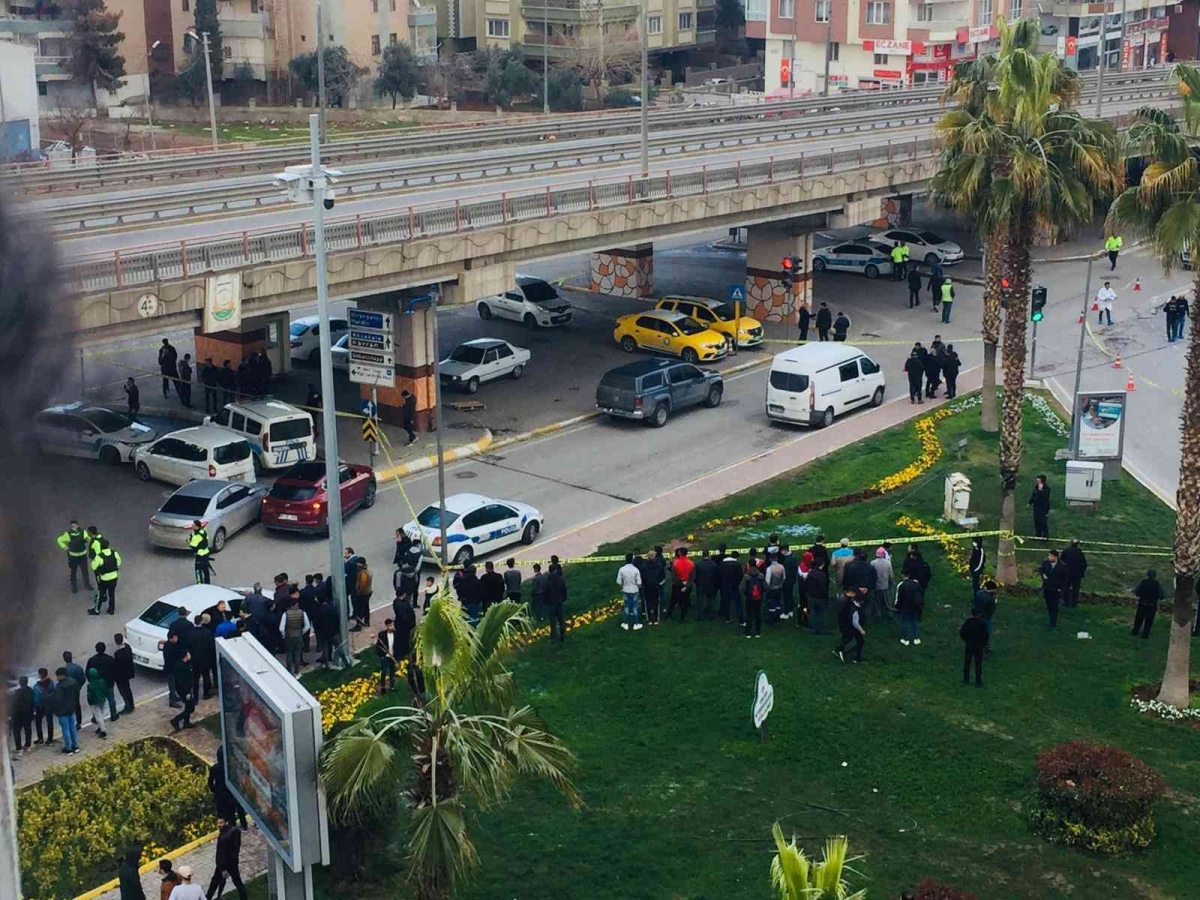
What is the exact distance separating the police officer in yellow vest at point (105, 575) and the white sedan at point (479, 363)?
50.5ft

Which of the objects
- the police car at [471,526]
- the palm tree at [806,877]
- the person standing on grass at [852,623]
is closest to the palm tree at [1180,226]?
the person standing on grass at [852,623]

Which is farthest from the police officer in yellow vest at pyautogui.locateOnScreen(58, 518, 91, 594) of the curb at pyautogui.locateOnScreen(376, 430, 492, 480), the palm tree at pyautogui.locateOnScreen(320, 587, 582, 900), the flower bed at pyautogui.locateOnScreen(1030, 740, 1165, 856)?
the flower bed at pyautogui.locateOnScreen(1030, 740, 1165, 856)

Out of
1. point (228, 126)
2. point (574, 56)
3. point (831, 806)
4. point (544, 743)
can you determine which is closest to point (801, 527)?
point (831, 806)

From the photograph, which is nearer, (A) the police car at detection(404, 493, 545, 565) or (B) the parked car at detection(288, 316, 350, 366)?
(A) the police car at detection(404, 493, 545, 565)

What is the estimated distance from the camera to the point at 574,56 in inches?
4269

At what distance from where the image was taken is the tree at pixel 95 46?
9131cm

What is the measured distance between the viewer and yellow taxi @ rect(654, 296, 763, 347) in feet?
160

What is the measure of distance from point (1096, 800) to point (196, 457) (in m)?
20.6

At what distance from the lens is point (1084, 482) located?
3284cm

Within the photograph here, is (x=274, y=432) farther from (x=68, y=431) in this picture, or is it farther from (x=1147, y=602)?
(x=68, y=431)

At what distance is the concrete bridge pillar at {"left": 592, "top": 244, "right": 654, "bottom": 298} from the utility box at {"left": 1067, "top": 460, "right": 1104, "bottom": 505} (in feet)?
77.6

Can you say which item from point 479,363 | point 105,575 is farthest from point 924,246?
point 105,575

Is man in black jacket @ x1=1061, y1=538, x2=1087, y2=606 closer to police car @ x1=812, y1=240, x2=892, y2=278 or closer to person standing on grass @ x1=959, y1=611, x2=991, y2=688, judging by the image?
person standing on grass @ x1=959, y1=611, x2=991, y2=688

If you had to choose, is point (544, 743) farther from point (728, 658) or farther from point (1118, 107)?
point (1118, 107)
